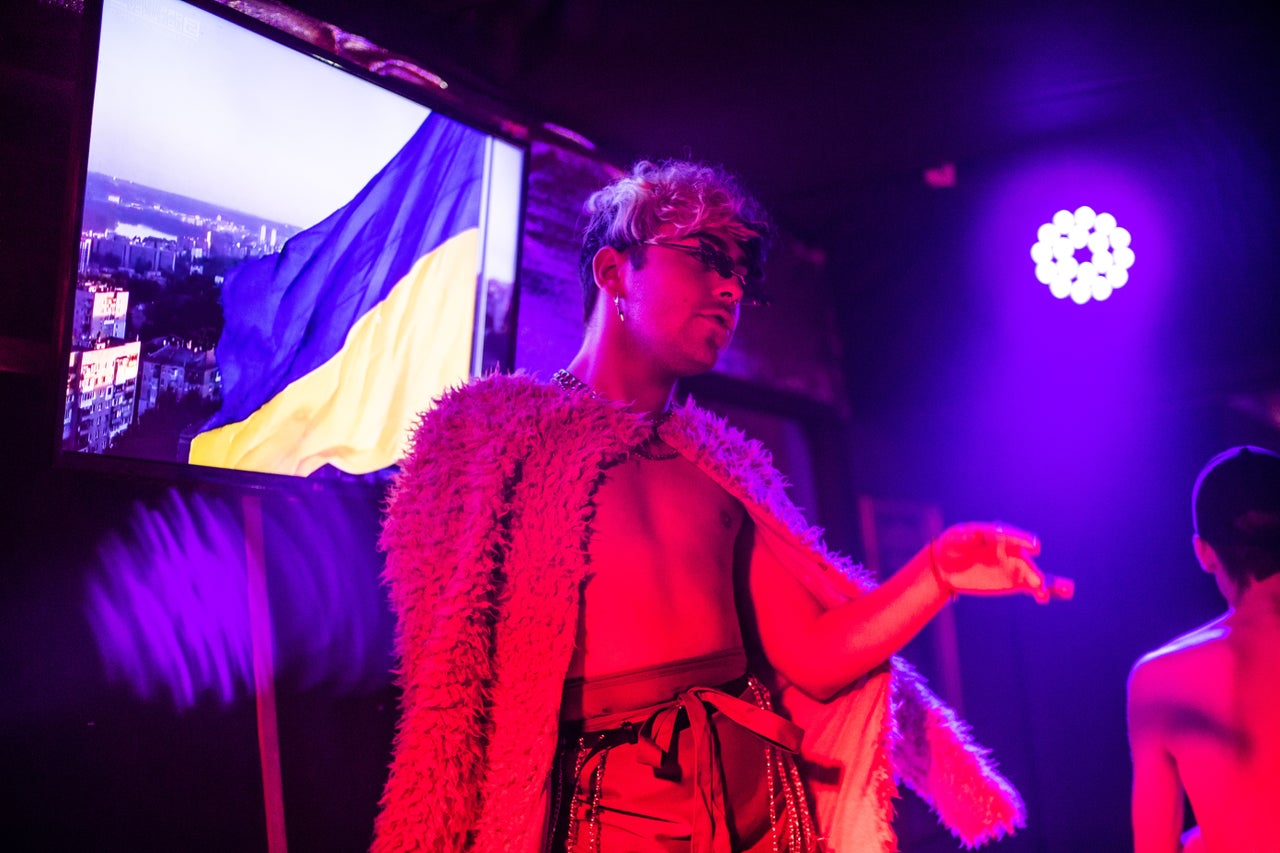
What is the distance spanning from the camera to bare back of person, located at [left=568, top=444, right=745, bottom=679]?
70.1 inches

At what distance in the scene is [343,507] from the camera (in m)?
2.98

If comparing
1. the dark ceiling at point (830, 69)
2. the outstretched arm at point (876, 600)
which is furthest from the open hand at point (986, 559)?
the dark ceiling at point (830, 69)

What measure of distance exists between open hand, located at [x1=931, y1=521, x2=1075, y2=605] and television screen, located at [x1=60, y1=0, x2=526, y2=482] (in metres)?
1.53

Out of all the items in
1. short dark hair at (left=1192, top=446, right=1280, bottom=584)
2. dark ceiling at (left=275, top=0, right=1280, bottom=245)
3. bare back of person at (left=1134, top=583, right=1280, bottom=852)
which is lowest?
bare back of person at (left=1134, top=583, right=1280, bottom=852)

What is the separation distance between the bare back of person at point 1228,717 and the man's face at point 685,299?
5.56ft

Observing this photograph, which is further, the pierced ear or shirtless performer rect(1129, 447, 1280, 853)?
shirtless performer rect(1129, 447, 1280, 853)

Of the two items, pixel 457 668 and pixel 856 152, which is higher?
pixel 856 152

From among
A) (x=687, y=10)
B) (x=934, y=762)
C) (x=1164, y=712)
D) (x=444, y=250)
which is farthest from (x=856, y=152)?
(x=934, y=762)

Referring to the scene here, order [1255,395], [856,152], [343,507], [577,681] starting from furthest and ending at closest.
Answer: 1. [856,152]
2. [1255,395]
3. [343,507]
4. [577,681]

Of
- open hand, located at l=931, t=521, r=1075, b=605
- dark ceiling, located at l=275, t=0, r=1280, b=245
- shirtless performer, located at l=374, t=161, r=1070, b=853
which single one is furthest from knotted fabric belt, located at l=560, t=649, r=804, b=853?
dark ceiling, located at l=275, t=0, r=1280, b=245

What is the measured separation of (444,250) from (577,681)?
1.93m

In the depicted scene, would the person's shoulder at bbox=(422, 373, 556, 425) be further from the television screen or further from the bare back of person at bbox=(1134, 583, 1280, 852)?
the bare back of person at bbox=(1134, 583, 1280, 852)

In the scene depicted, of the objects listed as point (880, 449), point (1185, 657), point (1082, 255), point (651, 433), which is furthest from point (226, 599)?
point (1082, 255)

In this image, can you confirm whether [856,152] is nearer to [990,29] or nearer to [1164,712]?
[990,29]
